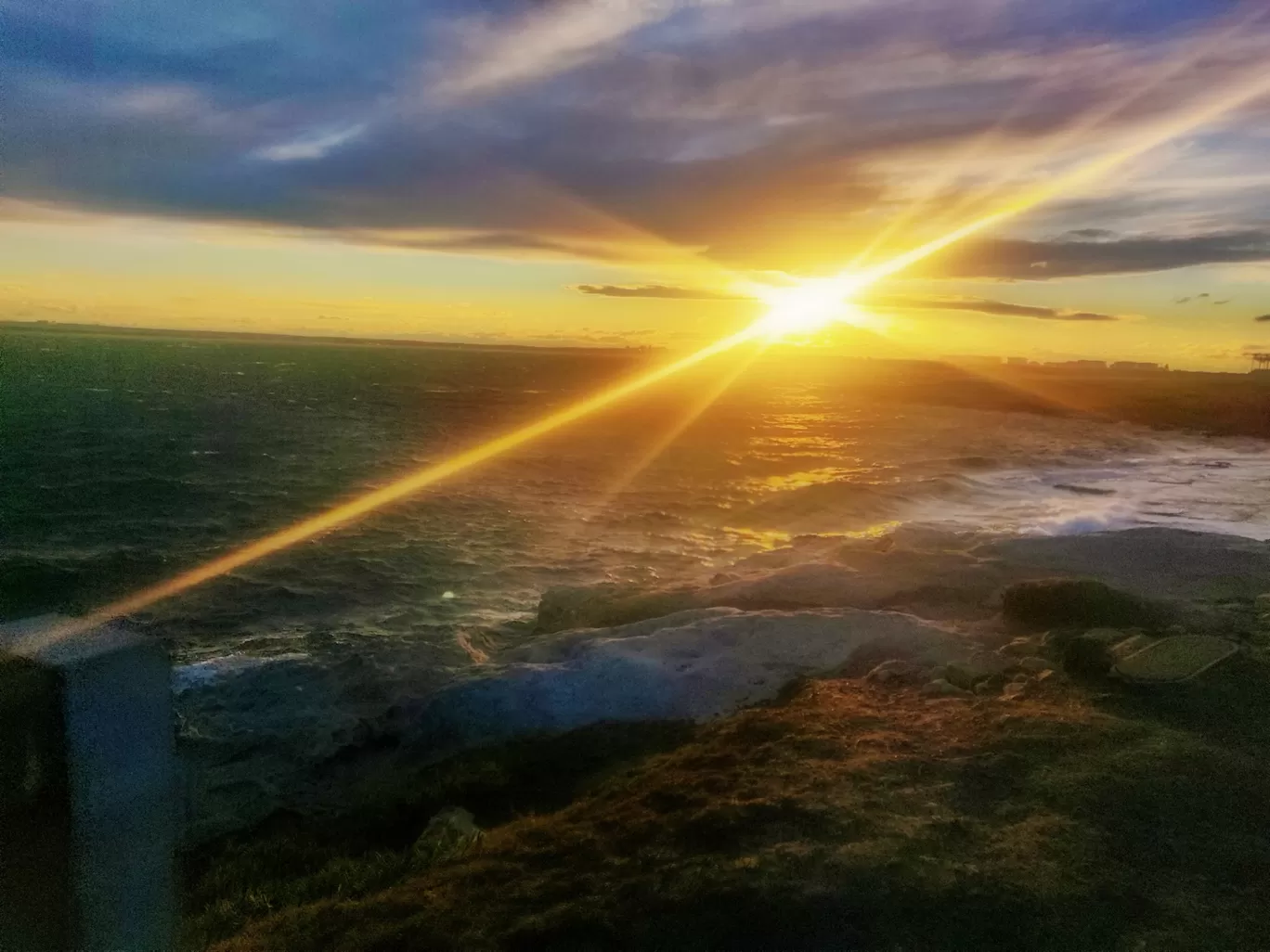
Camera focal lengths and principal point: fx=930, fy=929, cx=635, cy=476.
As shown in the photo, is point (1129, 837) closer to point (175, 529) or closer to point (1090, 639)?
point (1090, 639)

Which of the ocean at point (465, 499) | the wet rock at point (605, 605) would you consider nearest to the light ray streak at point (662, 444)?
the ocean at point (465, 499)

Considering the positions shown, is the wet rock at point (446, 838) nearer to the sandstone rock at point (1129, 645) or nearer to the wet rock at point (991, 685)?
the wet rock at point (991, 685)

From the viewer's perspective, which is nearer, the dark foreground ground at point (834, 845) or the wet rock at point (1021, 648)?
the dark foreground ground at point (834, 845)

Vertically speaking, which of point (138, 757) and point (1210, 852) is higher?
point (138, 757)

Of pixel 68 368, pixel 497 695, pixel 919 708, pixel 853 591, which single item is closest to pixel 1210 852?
pixel 919 708

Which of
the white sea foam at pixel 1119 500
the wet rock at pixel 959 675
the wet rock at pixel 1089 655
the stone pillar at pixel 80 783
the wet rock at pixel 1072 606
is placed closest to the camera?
the stone pillar at pixel 80 783

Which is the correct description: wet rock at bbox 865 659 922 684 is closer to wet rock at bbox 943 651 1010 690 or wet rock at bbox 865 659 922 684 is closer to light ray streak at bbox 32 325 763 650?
wet rock at bbox 943 651 1010 690
